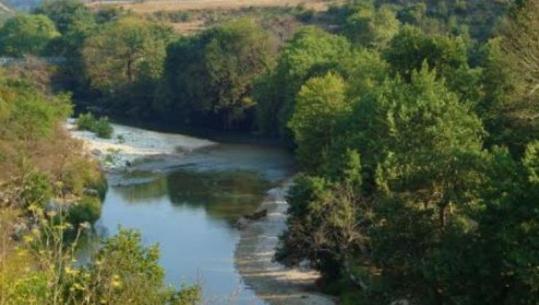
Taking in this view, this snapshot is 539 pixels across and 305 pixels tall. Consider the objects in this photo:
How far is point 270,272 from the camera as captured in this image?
33.3m

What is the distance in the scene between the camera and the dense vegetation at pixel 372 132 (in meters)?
20.3

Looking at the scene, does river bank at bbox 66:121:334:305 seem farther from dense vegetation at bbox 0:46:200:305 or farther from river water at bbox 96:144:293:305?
dense vegetation at bbox 0:46:200:305

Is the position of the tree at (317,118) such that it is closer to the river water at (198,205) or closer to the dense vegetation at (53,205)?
the river water at (198,205)

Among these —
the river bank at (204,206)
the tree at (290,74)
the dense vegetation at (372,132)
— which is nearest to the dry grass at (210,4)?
the dense vegetation at (372,132)

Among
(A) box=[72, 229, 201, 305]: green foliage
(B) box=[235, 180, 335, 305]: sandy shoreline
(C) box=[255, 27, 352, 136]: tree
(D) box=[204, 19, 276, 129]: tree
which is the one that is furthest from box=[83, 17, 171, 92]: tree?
(A) box=[72, 229, 201, 305]: green foliage

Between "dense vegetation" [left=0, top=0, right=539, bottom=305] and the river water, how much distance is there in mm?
2532

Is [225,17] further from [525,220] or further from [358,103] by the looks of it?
[525,220]

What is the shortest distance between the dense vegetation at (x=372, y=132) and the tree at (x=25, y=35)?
750 inches

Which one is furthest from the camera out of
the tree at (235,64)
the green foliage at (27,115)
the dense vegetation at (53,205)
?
the tree at (235,64)

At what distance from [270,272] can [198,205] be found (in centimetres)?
1118

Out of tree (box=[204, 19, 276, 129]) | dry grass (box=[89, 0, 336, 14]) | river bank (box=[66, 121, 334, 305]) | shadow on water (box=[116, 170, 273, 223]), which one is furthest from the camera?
dry grass (box=[89, 0, 336, 14])

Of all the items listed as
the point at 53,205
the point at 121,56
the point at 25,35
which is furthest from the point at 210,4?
the point at 53,205

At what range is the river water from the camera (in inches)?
1323

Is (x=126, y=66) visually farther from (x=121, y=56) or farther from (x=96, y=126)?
(x=96, y=126)
